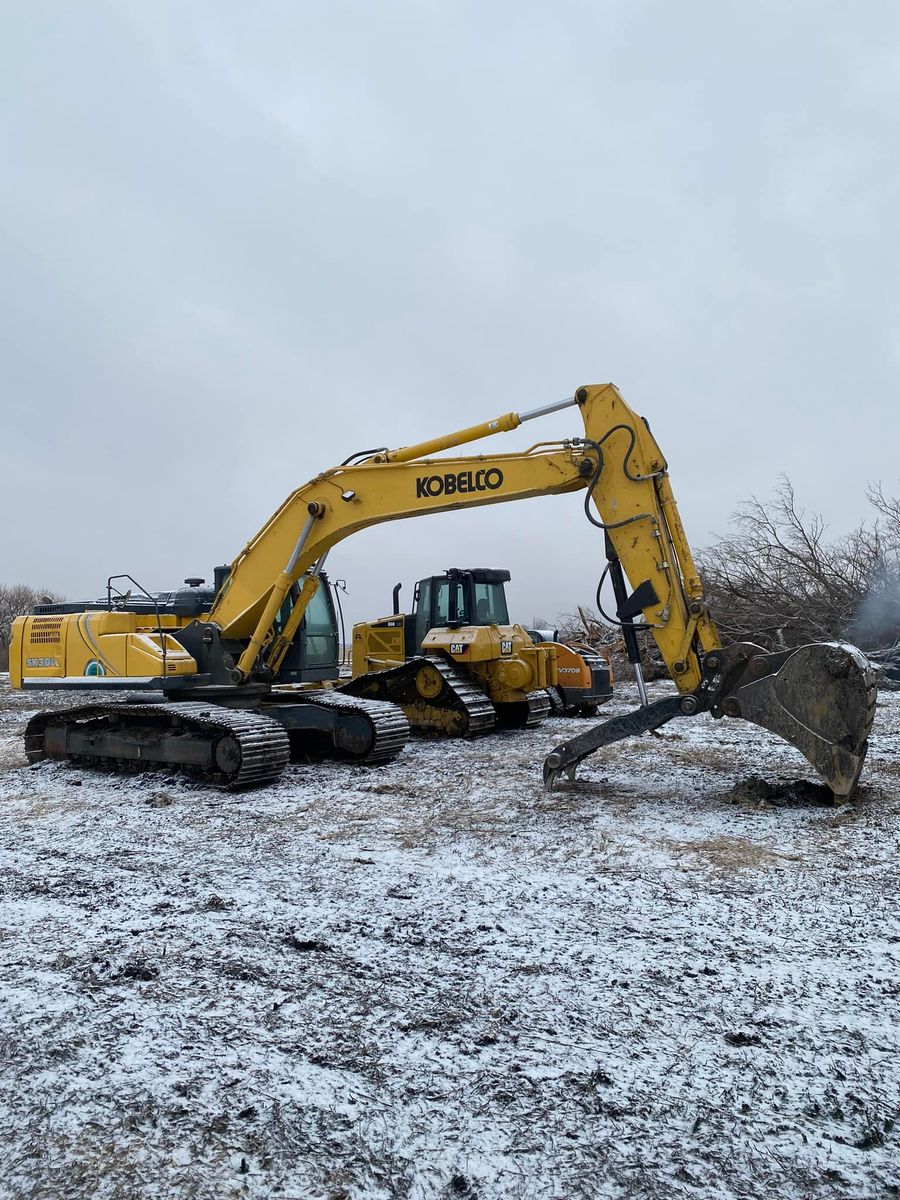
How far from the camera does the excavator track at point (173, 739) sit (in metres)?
7.22

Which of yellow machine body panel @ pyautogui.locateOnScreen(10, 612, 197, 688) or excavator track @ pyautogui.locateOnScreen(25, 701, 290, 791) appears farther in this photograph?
yellow machine body panel @ pyautogui.locateOnScreen(10, 612, 197, 688)

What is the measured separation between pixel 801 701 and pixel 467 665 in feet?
17.7

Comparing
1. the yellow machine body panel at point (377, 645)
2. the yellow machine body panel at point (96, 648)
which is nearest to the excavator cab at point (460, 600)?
the yellow machine body panel at point (377, 645)

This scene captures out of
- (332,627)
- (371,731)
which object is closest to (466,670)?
(332,627)

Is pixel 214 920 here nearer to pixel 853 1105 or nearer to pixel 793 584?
pixel 853 1105

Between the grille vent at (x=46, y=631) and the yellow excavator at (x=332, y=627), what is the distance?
0.02 meters

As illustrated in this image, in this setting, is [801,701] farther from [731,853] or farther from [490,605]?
[490,605]

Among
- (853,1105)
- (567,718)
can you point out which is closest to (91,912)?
(853,1105)

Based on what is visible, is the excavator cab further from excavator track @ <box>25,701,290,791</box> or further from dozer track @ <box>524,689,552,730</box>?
excavator track @ <box>25,701,290,791</box>

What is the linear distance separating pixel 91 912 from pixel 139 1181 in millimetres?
2206

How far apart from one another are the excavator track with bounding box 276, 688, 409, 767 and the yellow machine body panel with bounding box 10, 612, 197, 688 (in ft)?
5.21

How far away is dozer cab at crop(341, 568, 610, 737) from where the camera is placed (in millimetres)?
10289

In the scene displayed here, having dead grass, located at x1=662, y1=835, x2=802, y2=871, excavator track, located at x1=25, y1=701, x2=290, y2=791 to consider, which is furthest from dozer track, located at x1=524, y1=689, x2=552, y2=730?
dead grass, located at x1=662, y1=835, x2=802, y2=871

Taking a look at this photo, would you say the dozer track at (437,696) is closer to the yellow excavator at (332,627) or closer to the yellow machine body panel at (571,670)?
the yellow excavator at (332,627)
